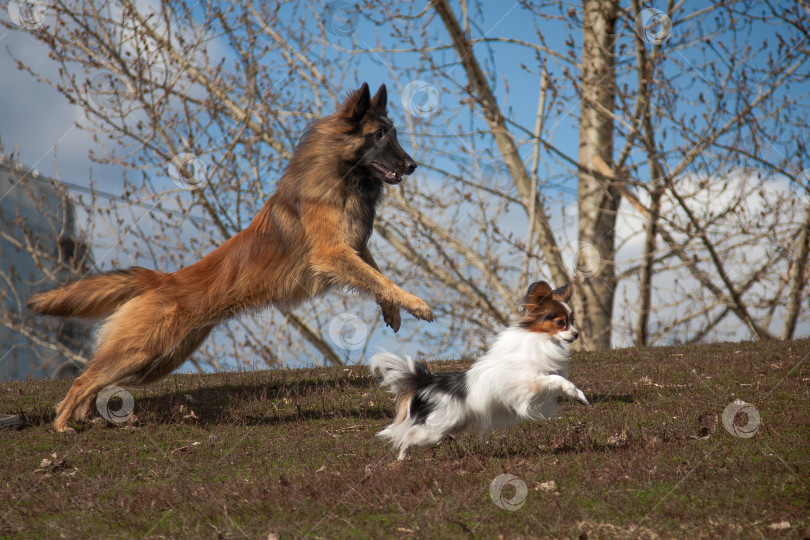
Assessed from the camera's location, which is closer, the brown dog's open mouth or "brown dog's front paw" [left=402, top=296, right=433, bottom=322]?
"brown dog's front paw" [left=402, top=296, right=433, bottom=322]

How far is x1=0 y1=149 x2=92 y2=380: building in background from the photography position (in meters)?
16.9

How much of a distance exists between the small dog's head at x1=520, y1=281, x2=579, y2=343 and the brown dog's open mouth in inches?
93.0

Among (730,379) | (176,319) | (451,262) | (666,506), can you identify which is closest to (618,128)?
(451,262)

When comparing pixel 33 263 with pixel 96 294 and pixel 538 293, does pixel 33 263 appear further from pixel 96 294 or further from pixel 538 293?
pixel 538 293

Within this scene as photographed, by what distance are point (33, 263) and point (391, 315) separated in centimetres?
1400

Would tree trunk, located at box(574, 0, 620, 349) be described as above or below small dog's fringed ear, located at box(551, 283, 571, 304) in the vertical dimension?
above

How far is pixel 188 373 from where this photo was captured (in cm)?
1086

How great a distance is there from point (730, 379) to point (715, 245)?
5.98 meters

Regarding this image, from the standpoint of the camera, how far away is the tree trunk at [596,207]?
15.4 m

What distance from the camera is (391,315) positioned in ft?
24.1

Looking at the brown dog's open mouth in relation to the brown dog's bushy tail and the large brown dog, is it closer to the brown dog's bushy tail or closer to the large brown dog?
the large brown dog

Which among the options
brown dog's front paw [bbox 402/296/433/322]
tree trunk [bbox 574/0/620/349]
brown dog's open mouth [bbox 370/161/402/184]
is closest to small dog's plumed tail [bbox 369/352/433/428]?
brown dog's front paw [bbox 402/296/433/322]

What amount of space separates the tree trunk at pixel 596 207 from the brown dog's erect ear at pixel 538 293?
996cm

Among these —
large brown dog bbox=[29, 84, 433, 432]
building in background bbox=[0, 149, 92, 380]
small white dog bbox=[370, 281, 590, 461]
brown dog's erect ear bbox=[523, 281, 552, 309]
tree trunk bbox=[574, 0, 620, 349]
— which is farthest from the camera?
building in background bbox=[0, 149, 92, 380]
